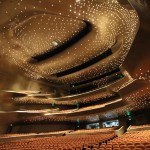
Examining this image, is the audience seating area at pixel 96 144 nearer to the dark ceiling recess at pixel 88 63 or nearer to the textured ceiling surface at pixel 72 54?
the textured ceiling surface at pixel 72 54

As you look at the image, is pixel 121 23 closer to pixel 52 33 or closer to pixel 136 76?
pixel 136 76

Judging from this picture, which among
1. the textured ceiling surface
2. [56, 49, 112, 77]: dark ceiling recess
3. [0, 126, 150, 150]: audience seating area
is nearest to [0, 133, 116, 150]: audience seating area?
[0, 126, 150, 150]: audience seating area

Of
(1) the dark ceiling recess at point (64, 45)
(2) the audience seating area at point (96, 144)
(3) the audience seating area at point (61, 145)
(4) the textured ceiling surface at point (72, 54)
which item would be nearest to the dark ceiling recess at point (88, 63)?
(4) the textured ceiling surface at point (72, 54)

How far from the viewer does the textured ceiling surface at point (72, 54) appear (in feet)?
19.8

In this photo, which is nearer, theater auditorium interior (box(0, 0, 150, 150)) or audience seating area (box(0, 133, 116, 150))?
audience seating area (box(0, 133, 116, 150))

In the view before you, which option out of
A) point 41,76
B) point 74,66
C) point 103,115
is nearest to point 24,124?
point 41,76

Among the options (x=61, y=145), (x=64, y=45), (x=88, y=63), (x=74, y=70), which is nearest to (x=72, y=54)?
(x=64, y=45)

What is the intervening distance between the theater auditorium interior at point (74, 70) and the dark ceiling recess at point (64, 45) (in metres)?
0.05

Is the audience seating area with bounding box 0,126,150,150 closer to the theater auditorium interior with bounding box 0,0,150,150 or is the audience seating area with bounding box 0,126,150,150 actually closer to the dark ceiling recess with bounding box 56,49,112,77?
the theater auditorium interior with bounding box 0,0,150,150

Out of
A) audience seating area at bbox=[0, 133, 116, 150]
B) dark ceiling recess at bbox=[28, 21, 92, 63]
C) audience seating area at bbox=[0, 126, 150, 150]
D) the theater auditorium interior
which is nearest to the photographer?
audience seating area at bbox=[0, 126, 150, 150]

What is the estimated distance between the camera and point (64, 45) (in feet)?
32.0

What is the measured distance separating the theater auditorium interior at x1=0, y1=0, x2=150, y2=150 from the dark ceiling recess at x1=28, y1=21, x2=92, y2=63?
0.15ft

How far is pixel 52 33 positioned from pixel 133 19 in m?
3.66

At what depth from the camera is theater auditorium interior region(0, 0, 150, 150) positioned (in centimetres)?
598
